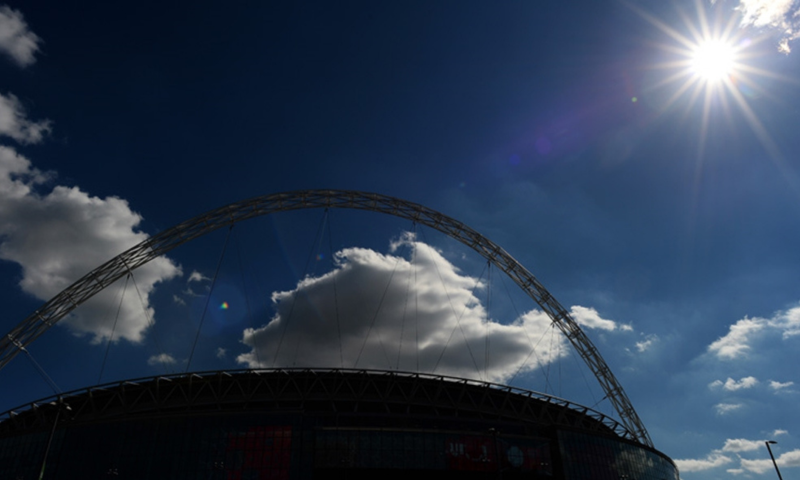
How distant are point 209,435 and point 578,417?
165ft

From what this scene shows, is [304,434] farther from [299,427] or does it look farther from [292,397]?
[292,397]

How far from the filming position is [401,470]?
170 ft

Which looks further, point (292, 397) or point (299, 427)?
point (292, 397)

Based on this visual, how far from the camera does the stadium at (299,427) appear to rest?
49969mm

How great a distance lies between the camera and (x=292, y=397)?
62.7 m

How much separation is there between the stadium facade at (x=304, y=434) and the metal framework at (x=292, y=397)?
161 millimetres

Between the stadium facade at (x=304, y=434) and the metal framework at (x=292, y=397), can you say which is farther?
the metal framework at (x=292, y=397)

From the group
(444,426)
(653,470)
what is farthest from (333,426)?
(653,470)

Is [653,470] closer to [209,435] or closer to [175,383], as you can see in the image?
[209,435]

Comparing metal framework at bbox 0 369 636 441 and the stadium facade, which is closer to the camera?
the stadium facade

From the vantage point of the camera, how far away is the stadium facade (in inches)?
1960

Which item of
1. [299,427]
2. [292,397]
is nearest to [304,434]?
[299,427]

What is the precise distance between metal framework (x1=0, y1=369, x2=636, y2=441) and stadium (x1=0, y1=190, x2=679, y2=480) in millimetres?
184

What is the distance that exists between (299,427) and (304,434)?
0.84 metres
